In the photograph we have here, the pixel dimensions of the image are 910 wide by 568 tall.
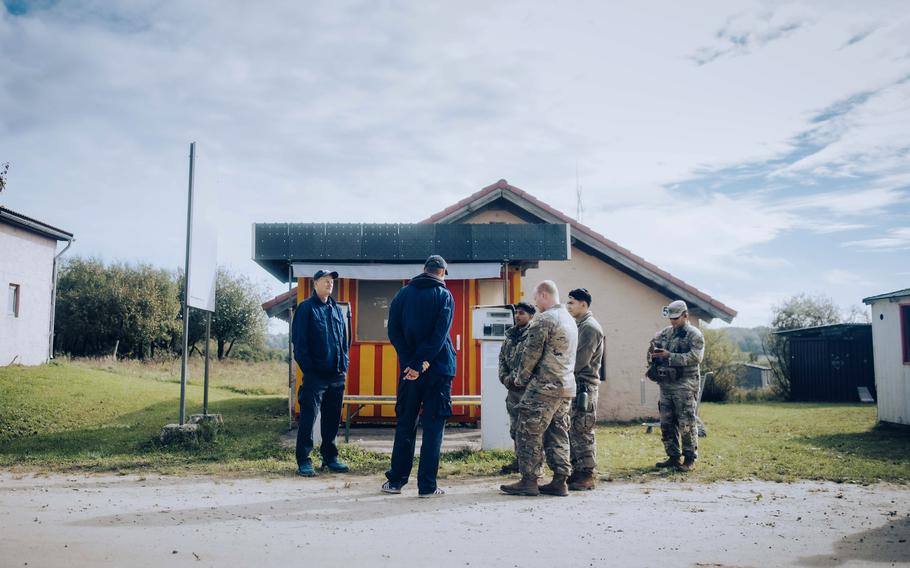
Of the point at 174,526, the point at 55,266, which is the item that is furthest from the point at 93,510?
the point at 55,266

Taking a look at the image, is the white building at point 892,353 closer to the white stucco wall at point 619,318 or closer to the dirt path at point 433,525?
the white stucco wall at point 619,318

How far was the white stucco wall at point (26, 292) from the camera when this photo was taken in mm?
17989

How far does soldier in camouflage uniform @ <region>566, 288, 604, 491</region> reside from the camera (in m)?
6.73

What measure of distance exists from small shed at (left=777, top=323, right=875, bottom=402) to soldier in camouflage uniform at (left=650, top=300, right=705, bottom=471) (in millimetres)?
17230

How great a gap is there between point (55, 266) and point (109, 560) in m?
19.3

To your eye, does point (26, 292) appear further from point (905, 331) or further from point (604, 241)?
point (905, 331)

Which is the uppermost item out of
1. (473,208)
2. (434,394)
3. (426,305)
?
(473,208)

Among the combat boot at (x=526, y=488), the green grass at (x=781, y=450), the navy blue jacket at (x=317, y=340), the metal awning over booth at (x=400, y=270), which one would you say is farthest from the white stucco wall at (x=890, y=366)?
the navy blue jacket at (x=317, y=340)

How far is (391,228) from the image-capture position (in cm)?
1087

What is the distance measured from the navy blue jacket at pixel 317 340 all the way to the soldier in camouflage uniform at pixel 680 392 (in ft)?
12.6

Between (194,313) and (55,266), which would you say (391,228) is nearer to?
(55,266)

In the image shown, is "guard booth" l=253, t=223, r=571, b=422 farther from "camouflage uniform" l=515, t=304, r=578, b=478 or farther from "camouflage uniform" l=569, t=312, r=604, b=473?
"camouflage uniform" l=515, t=304, r=578, b=478

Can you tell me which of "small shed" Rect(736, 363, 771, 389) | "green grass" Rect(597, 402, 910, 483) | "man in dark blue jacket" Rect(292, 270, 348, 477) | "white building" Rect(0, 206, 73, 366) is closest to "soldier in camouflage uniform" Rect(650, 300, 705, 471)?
"green grass" Rect(597, 402, 910, 483)

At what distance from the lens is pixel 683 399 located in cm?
794
